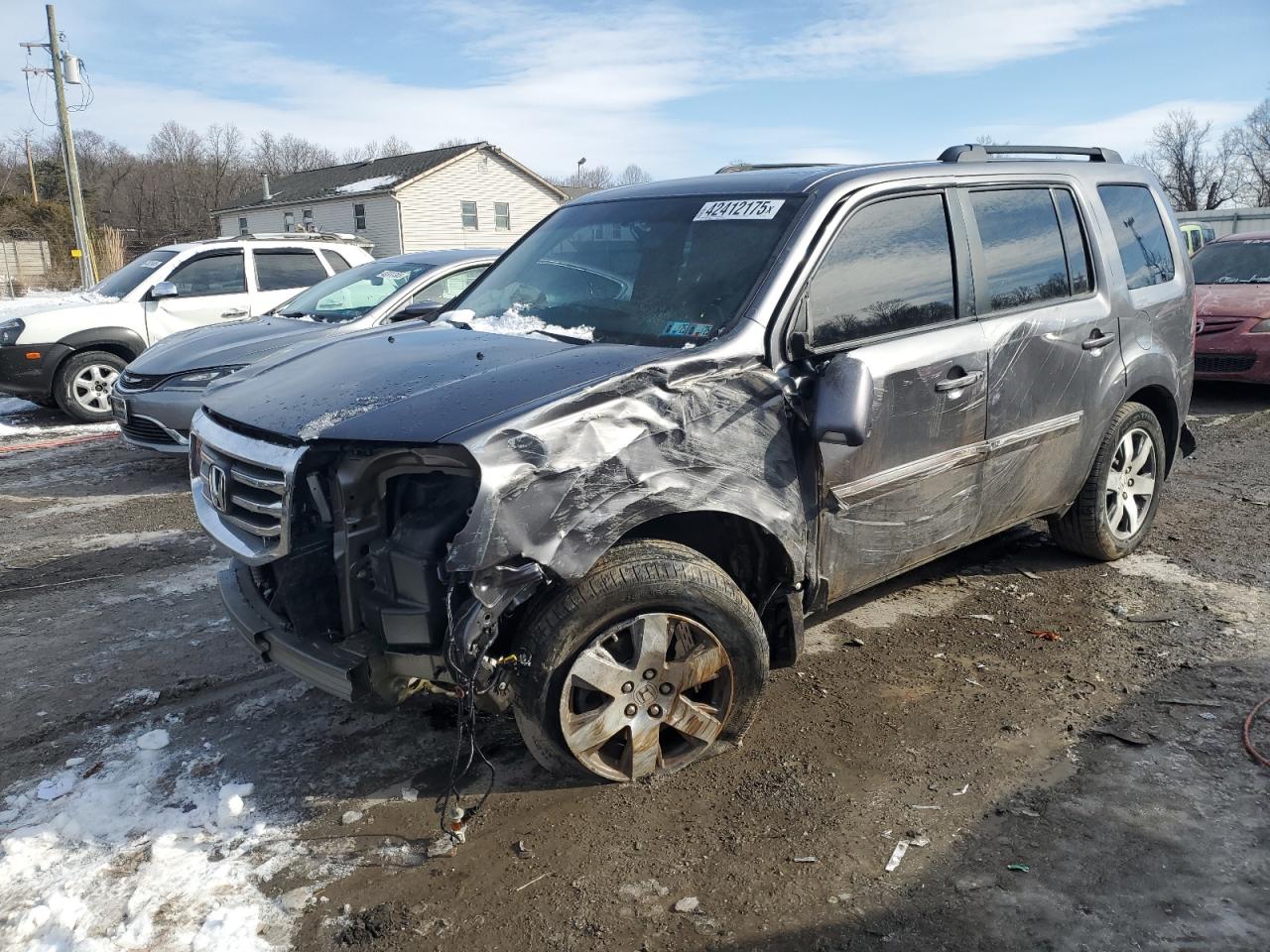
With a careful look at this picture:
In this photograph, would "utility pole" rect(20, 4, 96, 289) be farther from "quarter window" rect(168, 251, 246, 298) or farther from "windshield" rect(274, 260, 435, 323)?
"windshield" rect(274, 260, 435, 323)

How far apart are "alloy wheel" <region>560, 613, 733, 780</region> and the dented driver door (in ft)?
2.22

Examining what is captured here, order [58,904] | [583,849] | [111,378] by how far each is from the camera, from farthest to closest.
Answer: [111,378] < [583,849] < [58,904]

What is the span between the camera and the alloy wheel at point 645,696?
3.06 meters

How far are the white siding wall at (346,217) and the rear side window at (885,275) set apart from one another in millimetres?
39230

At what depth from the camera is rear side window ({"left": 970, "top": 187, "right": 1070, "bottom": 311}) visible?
13.7 ft

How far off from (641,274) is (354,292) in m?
5.01

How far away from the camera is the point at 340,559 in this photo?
9.90ft

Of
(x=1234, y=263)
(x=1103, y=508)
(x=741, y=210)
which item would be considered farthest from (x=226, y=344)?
(x=1234, y=263)

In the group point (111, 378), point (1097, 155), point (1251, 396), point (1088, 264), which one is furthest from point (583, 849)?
point (1251, 396)

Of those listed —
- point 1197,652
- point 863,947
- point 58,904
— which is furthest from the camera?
point 1197,652

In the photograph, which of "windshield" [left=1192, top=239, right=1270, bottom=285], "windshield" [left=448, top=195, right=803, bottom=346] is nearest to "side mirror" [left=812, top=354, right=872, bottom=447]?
"windshield" [left=448, top=195, right=803, bottom=346]

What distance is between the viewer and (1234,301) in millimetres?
10102

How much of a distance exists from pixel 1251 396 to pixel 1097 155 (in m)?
6.95

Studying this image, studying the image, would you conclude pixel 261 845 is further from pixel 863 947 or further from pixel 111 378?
pixel 111 378
